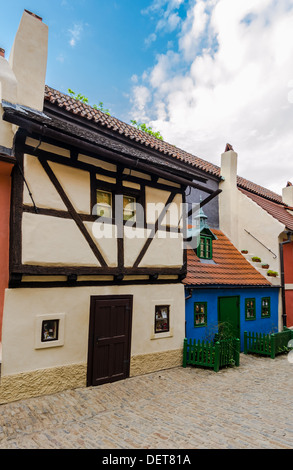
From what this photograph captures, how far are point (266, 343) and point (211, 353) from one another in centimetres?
296

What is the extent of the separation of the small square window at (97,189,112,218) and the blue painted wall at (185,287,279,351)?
12.6 ft

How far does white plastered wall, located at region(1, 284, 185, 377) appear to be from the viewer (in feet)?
19.4

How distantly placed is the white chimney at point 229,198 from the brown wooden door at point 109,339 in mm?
8037

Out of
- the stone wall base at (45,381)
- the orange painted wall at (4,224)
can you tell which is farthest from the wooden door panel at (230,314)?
the orange painted wall at (4,224)

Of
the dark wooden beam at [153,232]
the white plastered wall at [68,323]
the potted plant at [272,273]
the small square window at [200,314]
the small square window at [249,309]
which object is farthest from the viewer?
the potted plant at [272,273]

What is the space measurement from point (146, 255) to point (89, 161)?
9.60 ft

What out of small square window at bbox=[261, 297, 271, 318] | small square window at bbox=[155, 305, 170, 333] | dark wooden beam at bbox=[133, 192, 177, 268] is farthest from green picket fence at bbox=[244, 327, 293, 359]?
dark wooden beam at bbox=[133, 192, 177, 268]

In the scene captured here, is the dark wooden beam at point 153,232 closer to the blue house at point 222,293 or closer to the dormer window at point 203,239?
the blue house at point 222,293

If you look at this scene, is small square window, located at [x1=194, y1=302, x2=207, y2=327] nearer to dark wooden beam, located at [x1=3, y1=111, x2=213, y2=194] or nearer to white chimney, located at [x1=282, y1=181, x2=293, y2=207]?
dark wooden beam, located at [x1=3, y1=111, x2=213, y2=194]

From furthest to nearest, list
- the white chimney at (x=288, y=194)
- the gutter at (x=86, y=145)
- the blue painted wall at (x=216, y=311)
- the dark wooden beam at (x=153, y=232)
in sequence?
the white chimney at (x=288, y=194), the blue painted wall at (x=216, y=311), the dark wooden beam at (x=153, y=232), the gutter at (x=86, y=145)

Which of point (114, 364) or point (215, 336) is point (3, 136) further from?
point (215, 336)

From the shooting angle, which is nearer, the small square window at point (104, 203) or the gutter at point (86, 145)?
the gutter at point (86, 145)

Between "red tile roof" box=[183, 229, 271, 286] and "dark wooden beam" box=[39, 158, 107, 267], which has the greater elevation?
"dark wooden beam" box=[39, 158, 107, 267]

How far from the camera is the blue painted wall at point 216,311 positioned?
9.55m
